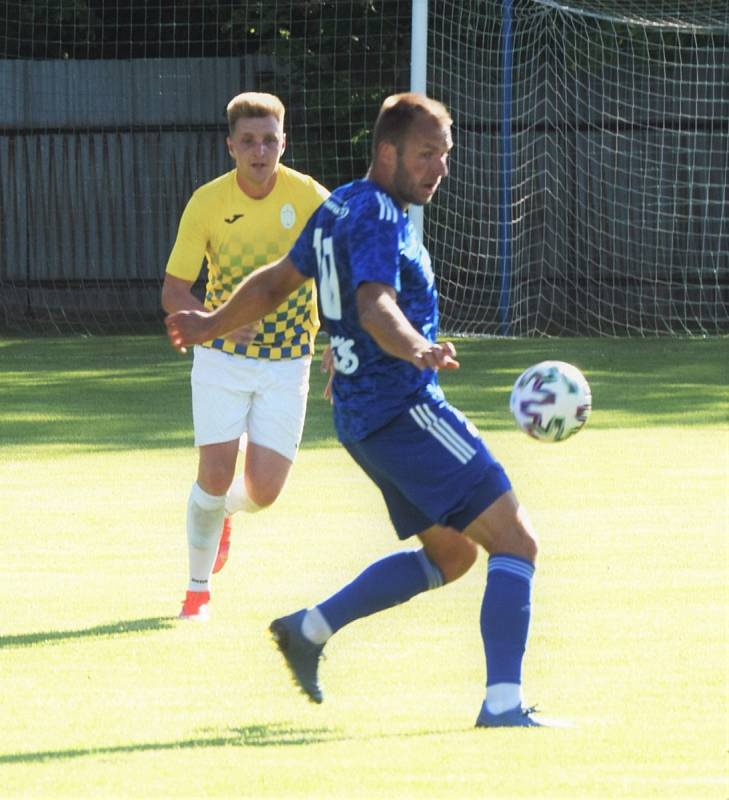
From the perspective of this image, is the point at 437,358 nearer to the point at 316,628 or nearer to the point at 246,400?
the point at 316,628

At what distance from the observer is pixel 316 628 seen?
538cm

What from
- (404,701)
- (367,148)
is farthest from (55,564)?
(367,148)

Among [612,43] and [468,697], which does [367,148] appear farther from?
[468,697]

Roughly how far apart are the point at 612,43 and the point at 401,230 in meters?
18.7

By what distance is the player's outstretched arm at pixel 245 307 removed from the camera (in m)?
5.40

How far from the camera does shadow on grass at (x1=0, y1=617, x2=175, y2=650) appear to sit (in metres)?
6.38

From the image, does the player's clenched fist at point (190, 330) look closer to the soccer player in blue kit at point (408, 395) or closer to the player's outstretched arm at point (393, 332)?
the soccer player in blue kit at point (408, 395)

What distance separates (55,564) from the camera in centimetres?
805

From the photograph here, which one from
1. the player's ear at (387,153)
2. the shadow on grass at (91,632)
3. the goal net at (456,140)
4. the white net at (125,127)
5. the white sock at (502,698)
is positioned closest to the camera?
the white sock at (502,698)

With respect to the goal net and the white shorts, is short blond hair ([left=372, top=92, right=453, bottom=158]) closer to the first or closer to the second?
the white shorts

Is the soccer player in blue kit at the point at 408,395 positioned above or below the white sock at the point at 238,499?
above

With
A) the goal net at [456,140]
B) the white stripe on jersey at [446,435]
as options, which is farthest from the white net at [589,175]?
the white stripe on jersey at [446,435]

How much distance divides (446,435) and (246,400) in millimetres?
2127

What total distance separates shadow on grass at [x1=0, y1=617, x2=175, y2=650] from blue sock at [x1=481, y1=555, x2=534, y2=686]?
1.95 metres
